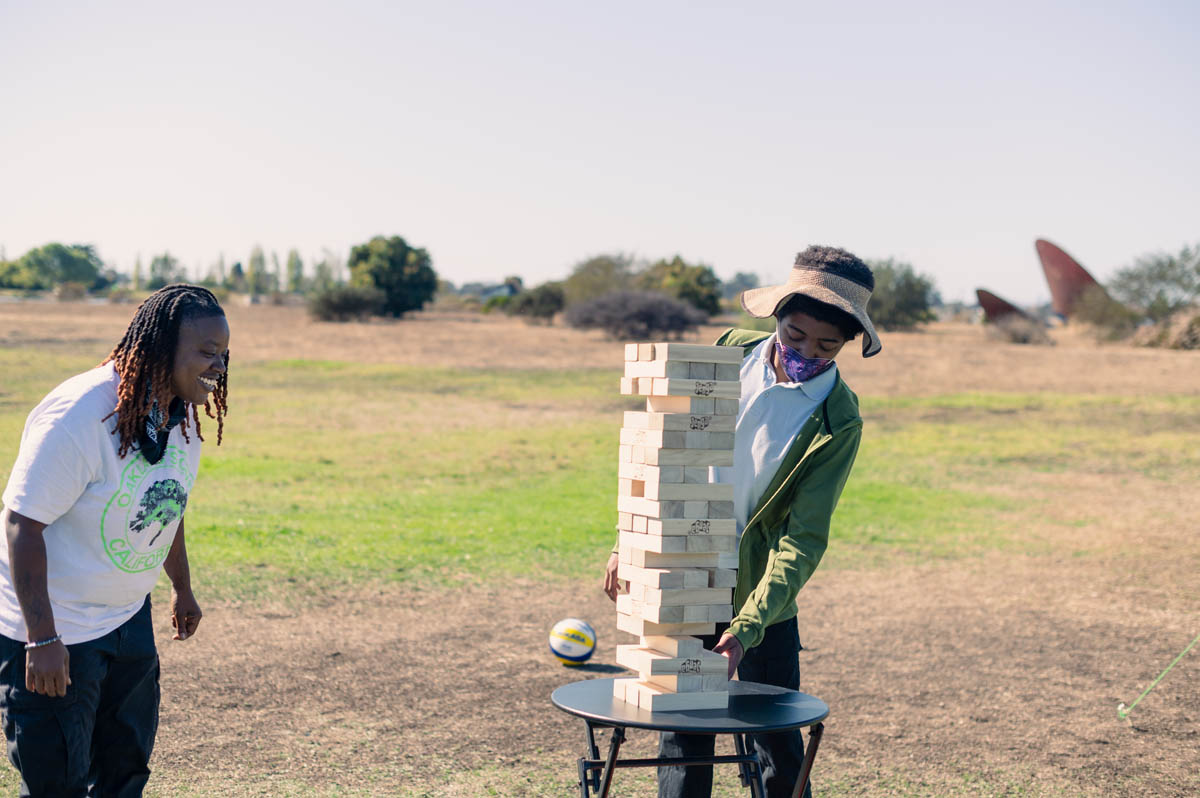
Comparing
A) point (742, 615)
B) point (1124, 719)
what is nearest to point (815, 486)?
point (742, 615)

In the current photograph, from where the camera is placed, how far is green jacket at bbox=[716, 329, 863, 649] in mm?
3547

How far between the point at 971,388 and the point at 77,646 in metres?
26.8

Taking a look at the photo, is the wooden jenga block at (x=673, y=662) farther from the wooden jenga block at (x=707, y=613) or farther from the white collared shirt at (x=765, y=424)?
the white collared shirt at (x=765, y=424)

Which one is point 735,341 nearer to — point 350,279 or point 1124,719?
point 1124,719

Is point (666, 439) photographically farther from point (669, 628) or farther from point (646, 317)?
point (646, 317)

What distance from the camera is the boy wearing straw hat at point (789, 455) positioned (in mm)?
3662

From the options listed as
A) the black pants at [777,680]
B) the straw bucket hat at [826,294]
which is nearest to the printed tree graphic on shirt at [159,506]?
the black pants at [777,680]

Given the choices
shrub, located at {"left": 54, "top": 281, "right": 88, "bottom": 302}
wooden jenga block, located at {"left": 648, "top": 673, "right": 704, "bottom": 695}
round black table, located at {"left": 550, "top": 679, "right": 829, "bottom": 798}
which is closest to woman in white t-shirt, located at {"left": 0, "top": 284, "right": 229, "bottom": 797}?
round black table, located at {"left": 550, "top": 679, "right": 829, "bottom": 798}

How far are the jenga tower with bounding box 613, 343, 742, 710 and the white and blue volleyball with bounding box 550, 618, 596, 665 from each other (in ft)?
13.0

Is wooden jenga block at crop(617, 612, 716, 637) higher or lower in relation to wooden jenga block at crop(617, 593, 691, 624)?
lower

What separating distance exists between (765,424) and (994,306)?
39.5 metres

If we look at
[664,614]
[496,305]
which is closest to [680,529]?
[664,614]

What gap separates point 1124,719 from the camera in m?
6.48

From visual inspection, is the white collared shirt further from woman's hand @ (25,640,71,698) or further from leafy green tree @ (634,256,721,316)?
leafy green tree @ (634,256,721,316)
